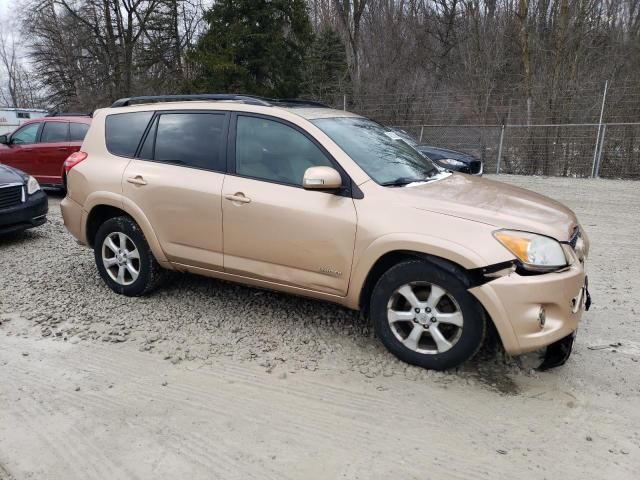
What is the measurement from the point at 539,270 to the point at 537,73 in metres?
15.8

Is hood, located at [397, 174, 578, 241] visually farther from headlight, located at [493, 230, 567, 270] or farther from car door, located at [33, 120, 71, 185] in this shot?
car door, located at [33, 120, 71, 185]

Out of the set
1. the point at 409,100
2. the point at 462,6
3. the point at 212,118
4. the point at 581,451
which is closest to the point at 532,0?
the point at 409,100

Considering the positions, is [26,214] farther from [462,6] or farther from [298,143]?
[462,6]

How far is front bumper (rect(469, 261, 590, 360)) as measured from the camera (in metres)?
2.98

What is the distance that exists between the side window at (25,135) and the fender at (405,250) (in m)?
9.87

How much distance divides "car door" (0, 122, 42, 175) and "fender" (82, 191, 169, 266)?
7.29m

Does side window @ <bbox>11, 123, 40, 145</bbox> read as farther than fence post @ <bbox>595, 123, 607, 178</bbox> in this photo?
No

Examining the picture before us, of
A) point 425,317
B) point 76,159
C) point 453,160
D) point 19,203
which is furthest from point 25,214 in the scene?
point 453,160

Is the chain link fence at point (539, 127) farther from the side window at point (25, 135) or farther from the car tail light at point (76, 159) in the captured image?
the car tail light at point (76, 159)

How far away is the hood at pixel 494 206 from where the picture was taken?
10.4 ft

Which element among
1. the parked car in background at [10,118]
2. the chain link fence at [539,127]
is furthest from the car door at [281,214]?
the parked car in background at [10,118]

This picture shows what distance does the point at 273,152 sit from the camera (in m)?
3.90

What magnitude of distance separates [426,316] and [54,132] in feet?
32.4

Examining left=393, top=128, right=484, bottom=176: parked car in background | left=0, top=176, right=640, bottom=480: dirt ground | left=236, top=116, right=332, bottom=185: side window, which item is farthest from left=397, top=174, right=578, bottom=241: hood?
left=393, top=128, right=484, bottom=176: parked car in background
